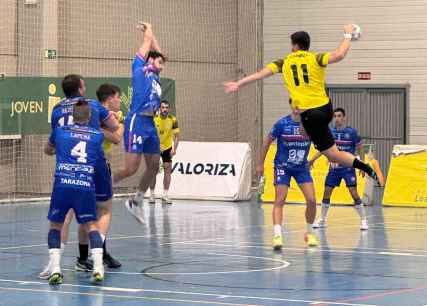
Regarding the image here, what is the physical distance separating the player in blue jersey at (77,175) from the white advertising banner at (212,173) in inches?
619

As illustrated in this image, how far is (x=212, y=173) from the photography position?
28.1 metres

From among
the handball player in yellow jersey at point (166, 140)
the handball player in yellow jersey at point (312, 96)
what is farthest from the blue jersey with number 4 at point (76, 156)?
the handball player in yellow jersey at point (166, 140)

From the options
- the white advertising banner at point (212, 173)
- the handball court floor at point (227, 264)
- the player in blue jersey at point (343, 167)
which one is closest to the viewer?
the handball court floor at point (227, 264)

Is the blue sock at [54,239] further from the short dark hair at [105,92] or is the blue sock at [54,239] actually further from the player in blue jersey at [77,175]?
the short dark hair at [105,92]

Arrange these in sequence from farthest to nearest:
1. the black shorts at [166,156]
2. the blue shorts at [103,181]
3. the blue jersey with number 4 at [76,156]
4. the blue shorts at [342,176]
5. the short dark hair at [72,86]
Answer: the black shorts at [166,156] → the blue shorts at [342,176] → the blue shorts at [103,181] → the short dark hair at [72,86] → the blue jersey with number 4 at [76,156]

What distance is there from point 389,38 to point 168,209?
11.6m

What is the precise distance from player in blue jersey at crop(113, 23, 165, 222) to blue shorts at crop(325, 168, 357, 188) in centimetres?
555

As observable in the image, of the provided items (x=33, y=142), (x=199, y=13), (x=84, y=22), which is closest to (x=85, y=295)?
(x=33, y=142)

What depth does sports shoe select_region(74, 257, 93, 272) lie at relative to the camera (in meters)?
13.3

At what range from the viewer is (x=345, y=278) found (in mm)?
12711

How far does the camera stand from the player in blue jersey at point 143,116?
15.1 metres

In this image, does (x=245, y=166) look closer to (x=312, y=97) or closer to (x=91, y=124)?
(x=312, y=97)

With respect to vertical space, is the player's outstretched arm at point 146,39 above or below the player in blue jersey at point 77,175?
above

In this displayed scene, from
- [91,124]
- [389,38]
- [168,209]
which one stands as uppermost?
[389,38]
